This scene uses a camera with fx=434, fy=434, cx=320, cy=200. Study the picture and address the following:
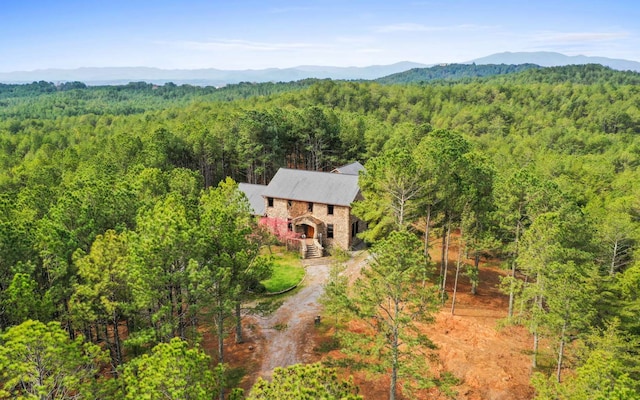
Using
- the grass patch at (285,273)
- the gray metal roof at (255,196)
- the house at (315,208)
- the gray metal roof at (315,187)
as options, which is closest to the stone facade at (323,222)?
the house at (315,208)

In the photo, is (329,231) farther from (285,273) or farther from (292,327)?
(292,327)

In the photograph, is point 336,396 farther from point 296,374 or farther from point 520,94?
point 520,94

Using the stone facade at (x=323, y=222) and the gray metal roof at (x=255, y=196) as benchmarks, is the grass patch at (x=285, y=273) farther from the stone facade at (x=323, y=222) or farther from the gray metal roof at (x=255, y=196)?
the gray metal roof at (x=255, y=196)

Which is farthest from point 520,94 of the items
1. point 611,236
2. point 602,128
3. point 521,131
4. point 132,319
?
point 132,319

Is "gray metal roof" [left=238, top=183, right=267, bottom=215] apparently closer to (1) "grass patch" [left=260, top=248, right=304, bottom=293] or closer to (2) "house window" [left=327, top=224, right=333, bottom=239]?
(1) "grass patch" [left=260, top=248, right=304, bottom=293]

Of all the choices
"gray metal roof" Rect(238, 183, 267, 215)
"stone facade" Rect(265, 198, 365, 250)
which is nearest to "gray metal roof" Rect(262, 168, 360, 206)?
"stone facade" Rect(265, 198, 365, 250)
